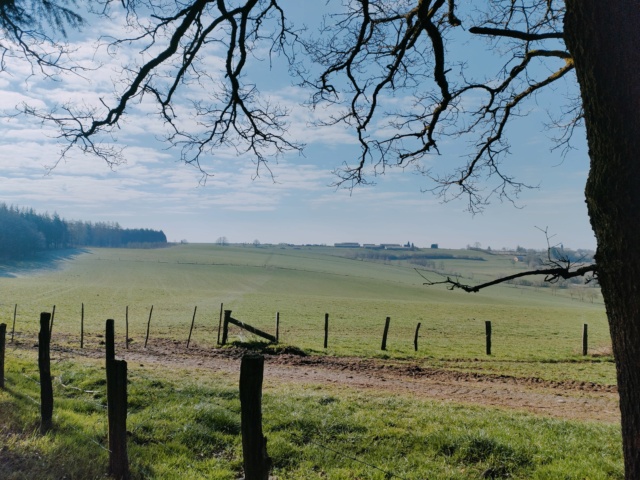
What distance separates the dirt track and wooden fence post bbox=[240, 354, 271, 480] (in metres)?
8.39

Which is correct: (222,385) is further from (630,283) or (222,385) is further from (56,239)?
(56,239)

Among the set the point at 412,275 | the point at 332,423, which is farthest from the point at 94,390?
the point at 412,275

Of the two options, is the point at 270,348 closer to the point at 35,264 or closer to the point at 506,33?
the point at 506,33

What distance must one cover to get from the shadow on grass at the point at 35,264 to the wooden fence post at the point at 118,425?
287ft

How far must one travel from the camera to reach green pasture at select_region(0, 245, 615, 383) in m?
21.7

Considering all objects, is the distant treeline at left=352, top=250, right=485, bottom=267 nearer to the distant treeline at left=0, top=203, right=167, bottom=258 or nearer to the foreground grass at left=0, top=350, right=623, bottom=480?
the distant treeline at left=0, top=203, right=167, bottom=258

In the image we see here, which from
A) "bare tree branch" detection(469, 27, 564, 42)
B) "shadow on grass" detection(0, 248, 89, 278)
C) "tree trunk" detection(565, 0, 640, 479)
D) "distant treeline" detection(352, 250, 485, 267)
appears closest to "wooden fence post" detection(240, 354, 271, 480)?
"tree trunk" detection(565, 0, 640, 479)

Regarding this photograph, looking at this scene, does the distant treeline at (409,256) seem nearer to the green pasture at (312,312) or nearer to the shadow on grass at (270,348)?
the green pasture at (312,312)

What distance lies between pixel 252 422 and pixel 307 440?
357 cm

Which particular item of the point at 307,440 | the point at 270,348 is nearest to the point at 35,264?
the point at 270,348

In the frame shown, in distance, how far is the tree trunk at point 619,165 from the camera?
262 centimetres

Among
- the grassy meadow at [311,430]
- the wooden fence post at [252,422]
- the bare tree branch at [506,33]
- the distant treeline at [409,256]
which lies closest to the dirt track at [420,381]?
the grassy meadow at [311,430]

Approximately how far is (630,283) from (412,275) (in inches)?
4340

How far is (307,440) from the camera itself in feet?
22.1
